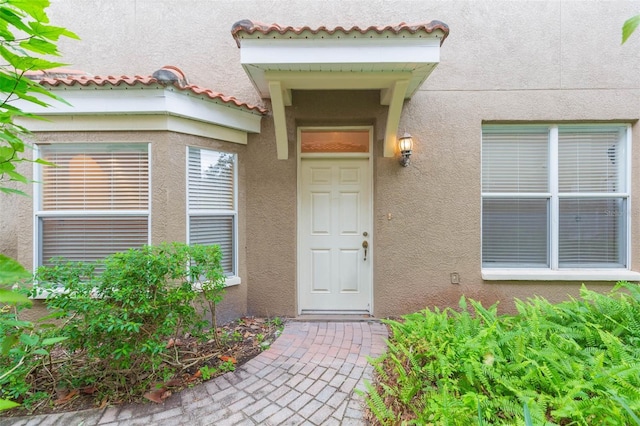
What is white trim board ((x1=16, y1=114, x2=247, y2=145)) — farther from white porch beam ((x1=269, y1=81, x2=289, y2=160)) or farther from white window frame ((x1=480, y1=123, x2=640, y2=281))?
white window frame ((x1=480, y1=123, x2=640, y2=281))

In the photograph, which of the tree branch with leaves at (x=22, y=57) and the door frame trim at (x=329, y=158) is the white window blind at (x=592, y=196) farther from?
the tree branch with leaves at (x=22, y=57)

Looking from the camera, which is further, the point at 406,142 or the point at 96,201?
the point at 406,142

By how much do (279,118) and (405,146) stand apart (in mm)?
1674

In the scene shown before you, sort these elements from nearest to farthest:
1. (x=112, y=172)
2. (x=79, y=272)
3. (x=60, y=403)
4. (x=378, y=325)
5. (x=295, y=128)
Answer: (x=60, y=403) → (x=79, y=272) → (x=112, y=172) → (x=378, y=325) → (x=295, y=128)

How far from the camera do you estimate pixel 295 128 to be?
3936 millimetres

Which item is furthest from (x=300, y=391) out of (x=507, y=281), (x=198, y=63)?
(x=198, y=63)

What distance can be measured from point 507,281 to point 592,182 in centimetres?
181

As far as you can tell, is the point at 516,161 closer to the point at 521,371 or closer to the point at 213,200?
the point at 521,371

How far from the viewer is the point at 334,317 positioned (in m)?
3.90

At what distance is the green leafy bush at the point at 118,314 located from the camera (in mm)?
2324

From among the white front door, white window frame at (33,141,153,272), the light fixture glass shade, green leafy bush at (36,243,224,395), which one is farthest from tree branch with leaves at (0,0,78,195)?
the light fixture glass shade

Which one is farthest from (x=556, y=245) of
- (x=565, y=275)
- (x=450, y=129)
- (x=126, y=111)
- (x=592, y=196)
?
(x=126, y=111)

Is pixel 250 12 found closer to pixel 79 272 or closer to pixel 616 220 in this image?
pixel 79 272

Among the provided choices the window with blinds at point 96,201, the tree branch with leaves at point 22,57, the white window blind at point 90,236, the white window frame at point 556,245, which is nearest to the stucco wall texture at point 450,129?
the white window frame at point 556,245
